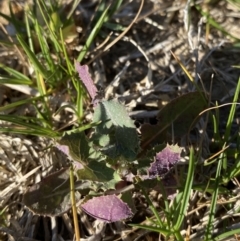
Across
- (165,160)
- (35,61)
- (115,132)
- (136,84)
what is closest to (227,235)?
(165,160)

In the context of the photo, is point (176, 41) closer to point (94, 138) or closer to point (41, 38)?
point (41, 38)

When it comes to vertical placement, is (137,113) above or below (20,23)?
below

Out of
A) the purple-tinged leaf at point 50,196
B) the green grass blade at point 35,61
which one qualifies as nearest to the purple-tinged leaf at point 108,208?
the purple-tinged leaf at point 50,196

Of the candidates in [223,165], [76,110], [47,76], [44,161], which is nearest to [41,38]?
[47,76]

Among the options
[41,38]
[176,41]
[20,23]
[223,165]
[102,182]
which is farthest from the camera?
[176,41]

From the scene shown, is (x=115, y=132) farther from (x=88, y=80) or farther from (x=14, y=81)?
(x=14, y=81)

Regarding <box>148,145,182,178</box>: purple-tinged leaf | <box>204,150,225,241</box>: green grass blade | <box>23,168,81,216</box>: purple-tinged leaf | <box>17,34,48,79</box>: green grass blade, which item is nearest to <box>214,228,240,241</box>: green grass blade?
<box>204,150,225,241</box>: green grass blade
